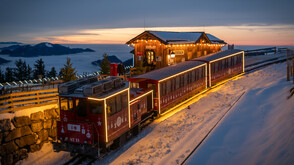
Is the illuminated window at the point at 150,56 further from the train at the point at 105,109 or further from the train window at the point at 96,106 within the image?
the train window at the point at 96,106

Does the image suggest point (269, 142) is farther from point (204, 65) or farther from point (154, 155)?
point (204, 65)

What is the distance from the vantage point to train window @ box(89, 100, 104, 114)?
12.0 m

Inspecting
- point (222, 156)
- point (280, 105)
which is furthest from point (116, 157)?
point (280, 105)

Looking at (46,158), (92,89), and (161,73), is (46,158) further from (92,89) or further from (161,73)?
(161,73)

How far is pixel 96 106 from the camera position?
1207cm

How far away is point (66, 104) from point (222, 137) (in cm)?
778

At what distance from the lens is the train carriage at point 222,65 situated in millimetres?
26481

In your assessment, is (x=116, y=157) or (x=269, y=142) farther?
(x=116, y=157)

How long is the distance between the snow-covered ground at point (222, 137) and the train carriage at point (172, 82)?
1.27 meters

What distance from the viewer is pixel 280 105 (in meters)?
14.8

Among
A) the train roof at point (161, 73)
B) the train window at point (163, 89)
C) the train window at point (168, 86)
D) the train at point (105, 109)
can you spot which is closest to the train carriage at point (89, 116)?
the train at point (105, 109)

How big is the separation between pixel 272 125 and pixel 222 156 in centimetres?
325

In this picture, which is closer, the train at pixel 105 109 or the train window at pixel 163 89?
the train at pixel 105 109

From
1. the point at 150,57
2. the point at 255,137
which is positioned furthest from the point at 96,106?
the point at 150,57
